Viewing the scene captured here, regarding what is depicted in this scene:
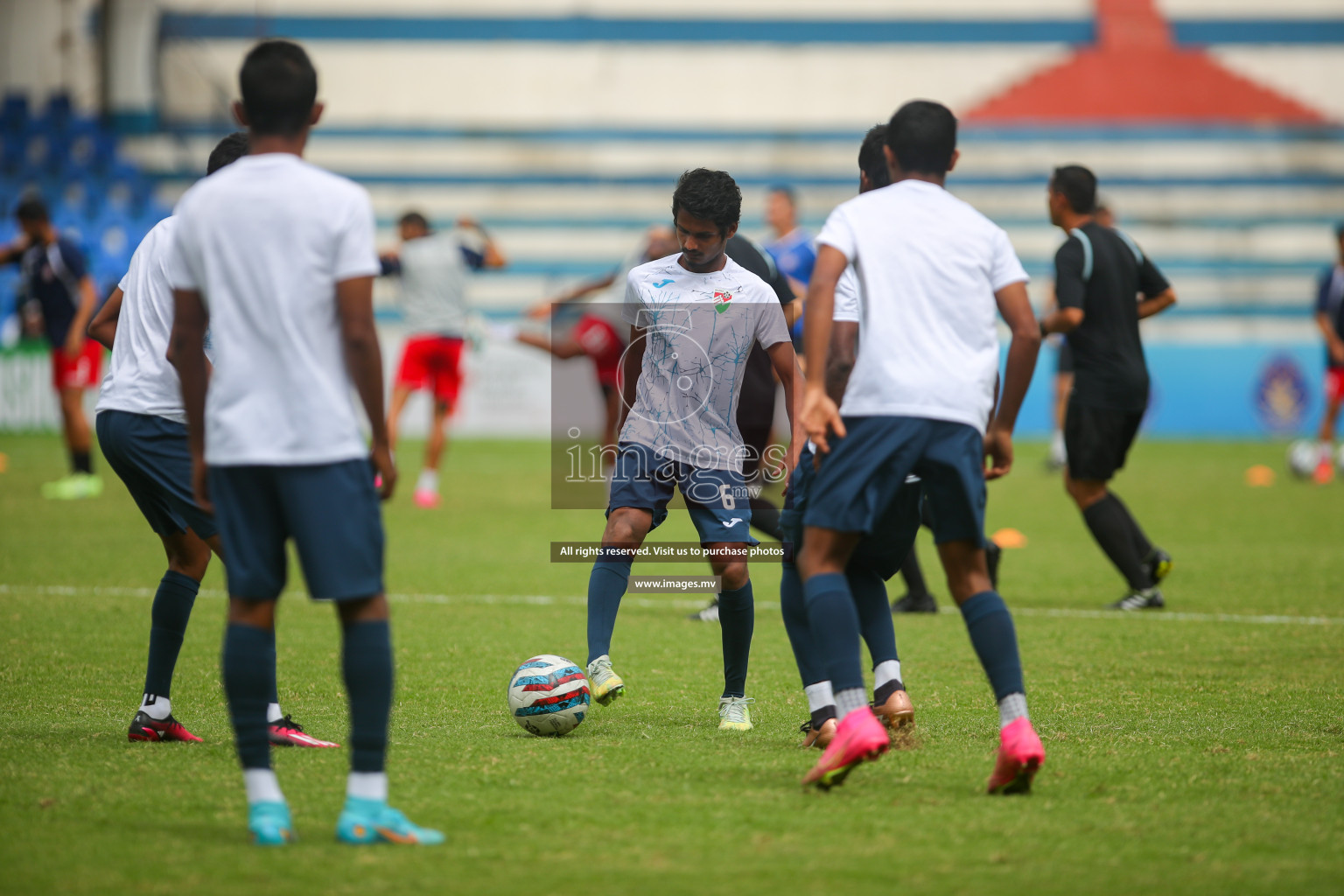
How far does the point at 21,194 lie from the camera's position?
24625 mm

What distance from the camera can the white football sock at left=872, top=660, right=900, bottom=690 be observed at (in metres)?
4.89

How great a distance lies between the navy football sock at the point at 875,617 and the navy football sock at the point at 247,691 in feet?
6.77

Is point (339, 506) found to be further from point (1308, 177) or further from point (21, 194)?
point (1308, 177)

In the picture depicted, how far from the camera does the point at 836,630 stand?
416 cm

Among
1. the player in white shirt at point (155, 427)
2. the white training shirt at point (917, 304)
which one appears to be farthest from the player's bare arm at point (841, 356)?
the player in white shirt at point (155, 427)

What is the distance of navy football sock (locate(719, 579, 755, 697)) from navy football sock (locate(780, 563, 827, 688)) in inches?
13.6

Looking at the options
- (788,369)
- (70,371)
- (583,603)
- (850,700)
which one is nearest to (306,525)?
(850,700)

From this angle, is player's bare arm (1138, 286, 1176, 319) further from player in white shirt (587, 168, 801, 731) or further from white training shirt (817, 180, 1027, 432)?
white training shirt (817, 180, 1027, 432)

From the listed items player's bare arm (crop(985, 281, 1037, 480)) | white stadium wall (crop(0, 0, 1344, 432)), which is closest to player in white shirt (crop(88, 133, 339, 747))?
player's bare arm (crop(985, 281, 1037, 480))

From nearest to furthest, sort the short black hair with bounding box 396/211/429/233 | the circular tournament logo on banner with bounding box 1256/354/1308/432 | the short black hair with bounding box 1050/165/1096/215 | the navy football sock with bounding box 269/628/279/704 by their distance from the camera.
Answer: the navy football sock with bounding box 269/628/279/704, the short black hair with bounding box 1050/165/1096/215, the short black hair with bounding box 396/211/429/233, the circular tournament logo on banner with bounding box 1256/354/1308/432

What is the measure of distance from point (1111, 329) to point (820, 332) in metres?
4.71

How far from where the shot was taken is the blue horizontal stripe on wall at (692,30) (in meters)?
31.1

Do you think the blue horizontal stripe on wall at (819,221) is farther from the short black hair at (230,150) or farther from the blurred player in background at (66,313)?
the short black hair at (230,150)

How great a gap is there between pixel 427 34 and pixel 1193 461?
65.5 ft
